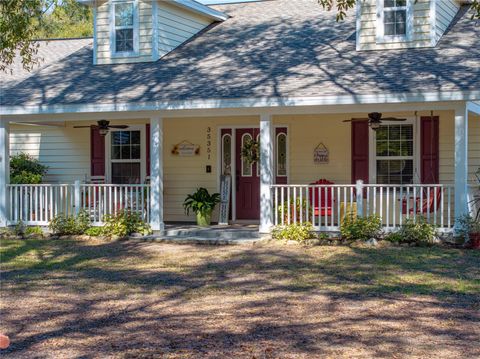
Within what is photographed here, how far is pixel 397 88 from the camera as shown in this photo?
41.3 ft

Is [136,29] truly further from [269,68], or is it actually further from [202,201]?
[202,201]

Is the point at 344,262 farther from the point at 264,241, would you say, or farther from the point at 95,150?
the point at 95,150

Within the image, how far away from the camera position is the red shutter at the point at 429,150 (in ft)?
48.6

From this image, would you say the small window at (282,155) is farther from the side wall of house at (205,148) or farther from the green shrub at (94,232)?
the green shrub at (94,232)

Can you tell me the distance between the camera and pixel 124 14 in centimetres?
1688

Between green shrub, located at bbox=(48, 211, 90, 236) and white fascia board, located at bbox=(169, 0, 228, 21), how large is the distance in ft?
18.0

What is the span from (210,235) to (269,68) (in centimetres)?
358

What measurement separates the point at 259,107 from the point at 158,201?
285cm

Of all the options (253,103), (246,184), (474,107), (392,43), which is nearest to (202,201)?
(246,184)

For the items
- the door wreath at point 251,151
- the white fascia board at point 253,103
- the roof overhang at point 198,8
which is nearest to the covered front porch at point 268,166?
the door wreath at point 251,151

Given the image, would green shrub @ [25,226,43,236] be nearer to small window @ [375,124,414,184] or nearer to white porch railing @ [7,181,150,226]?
white porch railing @ [7,181,150,226]

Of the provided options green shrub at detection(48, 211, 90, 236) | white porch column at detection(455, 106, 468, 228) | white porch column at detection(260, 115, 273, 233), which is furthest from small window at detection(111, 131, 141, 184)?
white porch column at detection(455, 106, 468, 228)

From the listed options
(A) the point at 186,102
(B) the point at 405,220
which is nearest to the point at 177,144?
(A) the point at 186,102

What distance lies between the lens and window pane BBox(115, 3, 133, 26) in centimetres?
1681
